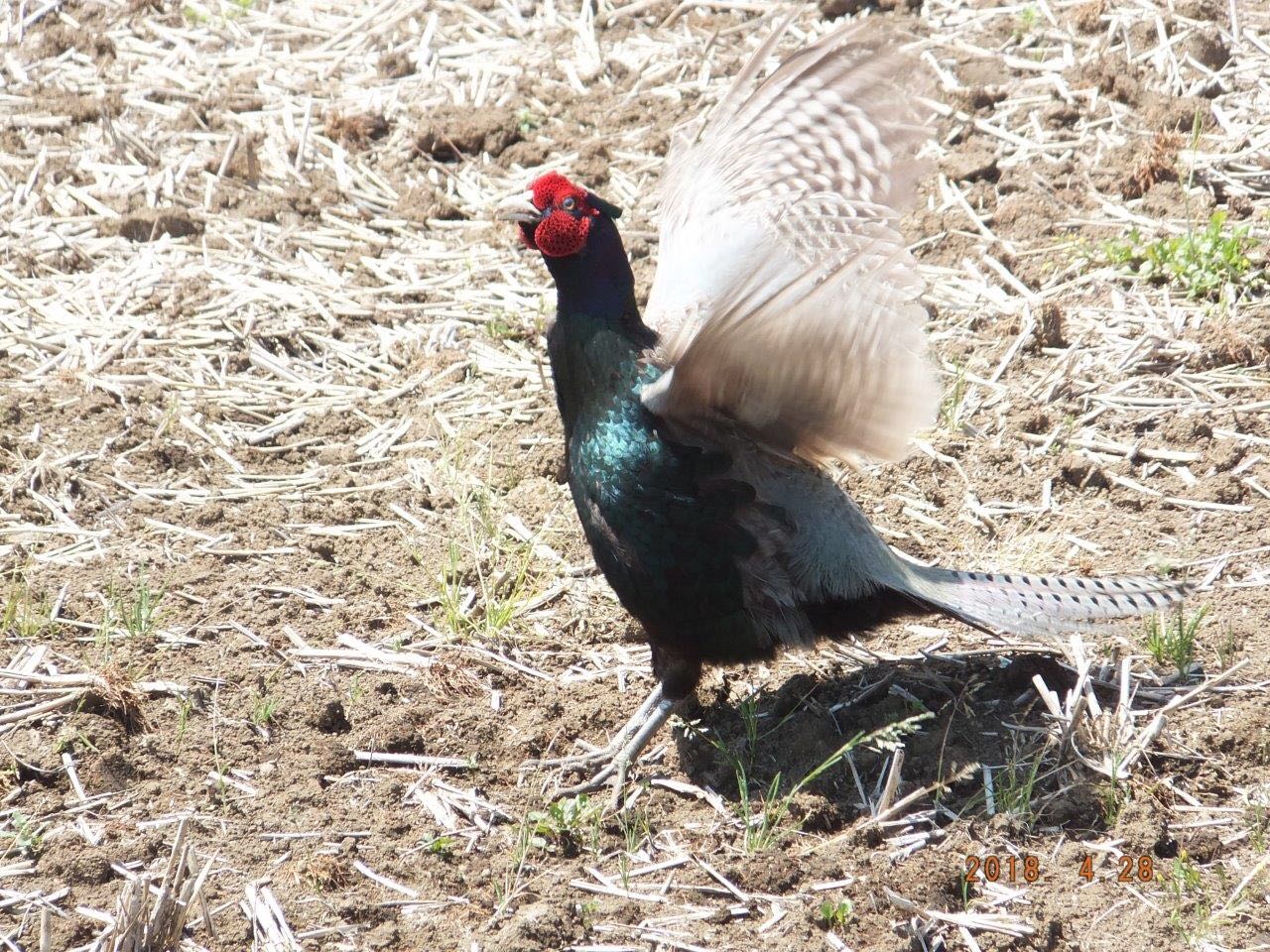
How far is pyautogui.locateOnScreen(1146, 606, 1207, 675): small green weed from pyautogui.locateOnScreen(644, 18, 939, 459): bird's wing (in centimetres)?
98

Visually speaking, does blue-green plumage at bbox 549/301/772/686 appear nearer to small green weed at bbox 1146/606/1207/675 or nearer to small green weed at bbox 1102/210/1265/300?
small green weed at bbox 1146/606/1207/675

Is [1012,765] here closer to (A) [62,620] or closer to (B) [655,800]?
(B) [655,800]

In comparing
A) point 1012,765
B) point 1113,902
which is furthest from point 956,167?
point 1113,902

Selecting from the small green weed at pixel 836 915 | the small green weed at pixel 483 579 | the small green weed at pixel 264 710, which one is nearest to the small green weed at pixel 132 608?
the small green weed at pixel 264 710

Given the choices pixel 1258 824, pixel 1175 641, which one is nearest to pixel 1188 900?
pixel 1258 824

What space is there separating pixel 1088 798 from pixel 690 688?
1.09 meters

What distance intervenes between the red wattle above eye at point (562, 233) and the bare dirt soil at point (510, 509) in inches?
42.6

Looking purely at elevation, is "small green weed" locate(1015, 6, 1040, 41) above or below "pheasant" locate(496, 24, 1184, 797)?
above

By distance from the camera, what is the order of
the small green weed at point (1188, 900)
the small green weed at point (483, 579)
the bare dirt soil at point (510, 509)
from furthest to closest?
the small green weed at point (483, 579)
the bare dirt soil at point (510, 509)
the small green weed at point (1188, 900)

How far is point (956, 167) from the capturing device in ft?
19.5

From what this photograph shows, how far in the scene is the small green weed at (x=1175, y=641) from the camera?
3.70 meters

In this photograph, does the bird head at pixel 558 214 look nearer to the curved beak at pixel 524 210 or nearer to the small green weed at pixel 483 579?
the curved beak at pixel 524 210

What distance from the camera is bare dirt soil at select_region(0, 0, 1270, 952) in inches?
127
